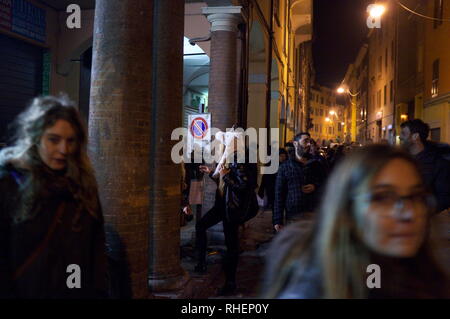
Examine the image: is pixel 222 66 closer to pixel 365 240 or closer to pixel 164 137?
pixel 164 137

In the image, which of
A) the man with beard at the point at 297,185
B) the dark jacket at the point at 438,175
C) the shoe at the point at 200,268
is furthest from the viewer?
the shoe at the point at 200,268

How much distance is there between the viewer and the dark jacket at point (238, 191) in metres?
5.76

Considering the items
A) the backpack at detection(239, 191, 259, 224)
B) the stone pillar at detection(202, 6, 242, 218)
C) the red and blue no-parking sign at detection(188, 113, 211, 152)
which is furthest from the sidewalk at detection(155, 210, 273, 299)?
the stone pillar at detection(202, 6, 242, 218)

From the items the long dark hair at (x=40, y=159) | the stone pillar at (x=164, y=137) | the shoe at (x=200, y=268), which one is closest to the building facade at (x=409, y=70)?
the shoe at (x=200, y=268)

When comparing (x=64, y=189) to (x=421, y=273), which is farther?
(x=64, y=189)

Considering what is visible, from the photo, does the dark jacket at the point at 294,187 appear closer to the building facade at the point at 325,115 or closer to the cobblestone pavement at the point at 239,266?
the cobblestone pavement at the point at 239,266

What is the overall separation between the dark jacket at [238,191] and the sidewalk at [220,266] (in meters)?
1.03

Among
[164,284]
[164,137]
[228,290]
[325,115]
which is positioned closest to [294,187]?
[228,290]

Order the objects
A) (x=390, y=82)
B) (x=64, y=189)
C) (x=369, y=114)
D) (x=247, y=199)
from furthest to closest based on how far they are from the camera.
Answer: (x=369, y=114) → (x=390, y=82) → (x=247, y=199) → (x=64, y=189)

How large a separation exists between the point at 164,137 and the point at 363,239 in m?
4.20

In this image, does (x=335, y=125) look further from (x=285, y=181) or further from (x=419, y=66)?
(x=285, y=181)
